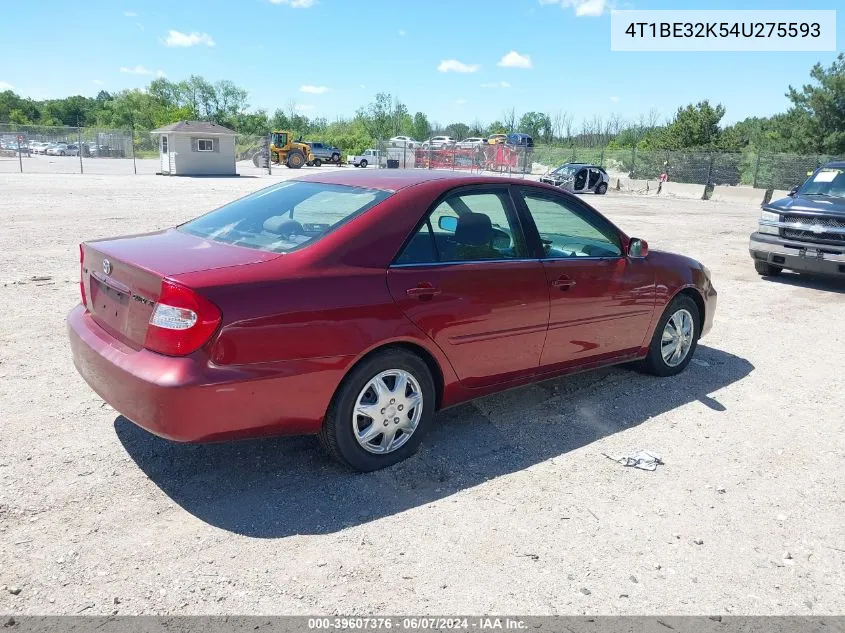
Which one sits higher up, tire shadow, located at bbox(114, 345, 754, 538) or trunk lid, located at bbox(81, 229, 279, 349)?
trunk lid, located at bbox(81, 229, 279, 349)

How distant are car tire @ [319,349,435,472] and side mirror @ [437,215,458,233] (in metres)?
0.80

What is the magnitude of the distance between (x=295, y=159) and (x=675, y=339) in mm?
45927

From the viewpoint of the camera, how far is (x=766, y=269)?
35.4 feet

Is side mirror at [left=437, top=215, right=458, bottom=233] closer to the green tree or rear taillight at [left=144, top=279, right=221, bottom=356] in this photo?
rear taillight at [left=144, top=279, right=221, bottom=356]

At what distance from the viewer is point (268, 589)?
2736 millimetres

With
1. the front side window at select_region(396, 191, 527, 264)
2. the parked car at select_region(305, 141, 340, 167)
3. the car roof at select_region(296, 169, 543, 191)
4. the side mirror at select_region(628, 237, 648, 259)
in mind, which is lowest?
the side mirror at select_region(628, 237, 648, 259)

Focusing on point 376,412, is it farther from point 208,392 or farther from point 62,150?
point 62,150

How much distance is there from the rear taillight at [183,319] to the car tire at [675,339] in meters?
3.62

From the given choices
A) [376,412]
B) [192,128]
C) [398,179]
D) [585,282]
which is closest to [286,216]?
[398,179]

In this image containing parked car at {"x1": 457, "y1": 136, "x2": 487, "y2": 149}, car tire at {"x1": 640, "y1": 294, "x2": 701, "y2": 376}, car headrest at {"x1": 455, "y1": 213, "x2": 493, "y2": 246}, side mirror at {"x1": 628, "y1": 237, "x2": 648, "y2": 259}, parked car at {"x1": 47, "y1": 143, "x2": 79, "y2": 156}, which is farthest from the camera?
parked car at {"x1": 47, "y1": 143, "x2": 79, "y2": 156}

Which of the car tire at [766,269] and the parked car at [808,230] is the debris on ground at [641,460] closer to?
the parked car at [808,230]

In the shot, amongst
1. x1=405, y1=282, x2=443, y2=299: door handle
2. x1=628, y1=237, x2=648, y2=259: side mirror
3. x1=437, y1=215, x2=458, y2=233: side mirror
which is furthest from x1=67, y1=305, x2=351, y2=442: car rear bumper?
x1=628, y1=237, x2=648, y2=259: side mirror

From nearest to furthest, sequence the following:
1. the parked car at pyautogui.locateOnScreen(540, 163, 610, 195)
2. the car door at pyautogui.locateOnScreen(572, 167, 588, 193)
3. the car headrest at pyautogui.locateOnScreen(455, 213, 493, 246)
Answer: the car headrest at pyautogui.locateOnScreen(455, 213, 493, 246) < the parked car at pyautogui.locateOnScreen(540, 163, 610, 195) < the car door at pyautogui.locateOnScreen(572, 167, 588, 193)

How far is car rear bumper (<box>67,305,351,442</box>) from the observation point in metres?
3.02
